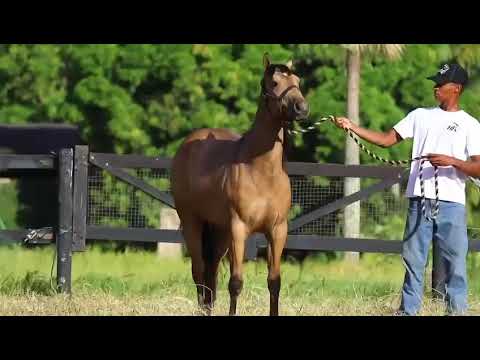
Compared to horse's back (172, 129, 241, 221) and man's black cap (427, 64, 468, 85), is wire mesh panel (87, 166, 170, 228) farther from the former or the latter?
man's black cap (427, 64, 468, 85)

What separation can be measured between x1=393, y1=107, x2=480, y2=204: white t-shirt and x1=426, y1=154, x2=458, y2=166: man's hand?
5.4 inches

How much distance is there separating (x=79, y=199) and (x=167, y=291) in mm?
1250

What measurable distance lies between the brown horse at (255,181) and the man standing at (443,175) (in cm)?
68

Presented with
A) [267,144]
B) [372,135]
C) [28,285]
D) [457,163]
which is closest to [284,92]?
[267,144]

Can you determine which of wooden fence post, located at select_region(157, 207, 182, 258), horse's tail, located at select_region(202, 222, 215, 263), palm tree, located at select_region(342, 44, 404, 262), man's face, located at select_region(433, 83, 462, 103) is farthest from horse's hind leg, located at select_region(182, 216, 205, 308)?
palm tree, located at select_region(342, 44, 404, 262)

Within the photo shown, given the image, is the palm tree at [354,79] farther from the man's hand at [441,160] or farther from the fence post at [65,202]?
the man's hand at [441,160]

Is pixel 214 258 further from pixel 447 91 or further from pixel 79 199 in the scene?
pixel 447 91

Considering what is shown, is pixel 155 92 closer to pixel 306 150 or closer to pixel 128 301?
pixel 306 150

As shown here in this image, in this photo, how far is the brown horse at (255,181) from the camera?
802 centimetres

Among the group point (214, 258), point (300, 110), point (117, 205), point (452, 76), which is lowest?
point (214, 258)

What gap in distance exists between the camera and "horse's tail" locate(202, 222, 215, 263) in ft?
31.2

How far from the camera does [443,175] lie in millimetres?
8438

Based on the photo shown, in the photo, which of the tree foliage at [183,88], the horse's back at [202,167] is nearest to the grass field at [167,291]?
the horse's back at [202,167]

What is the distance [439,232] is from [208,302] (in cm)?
207
